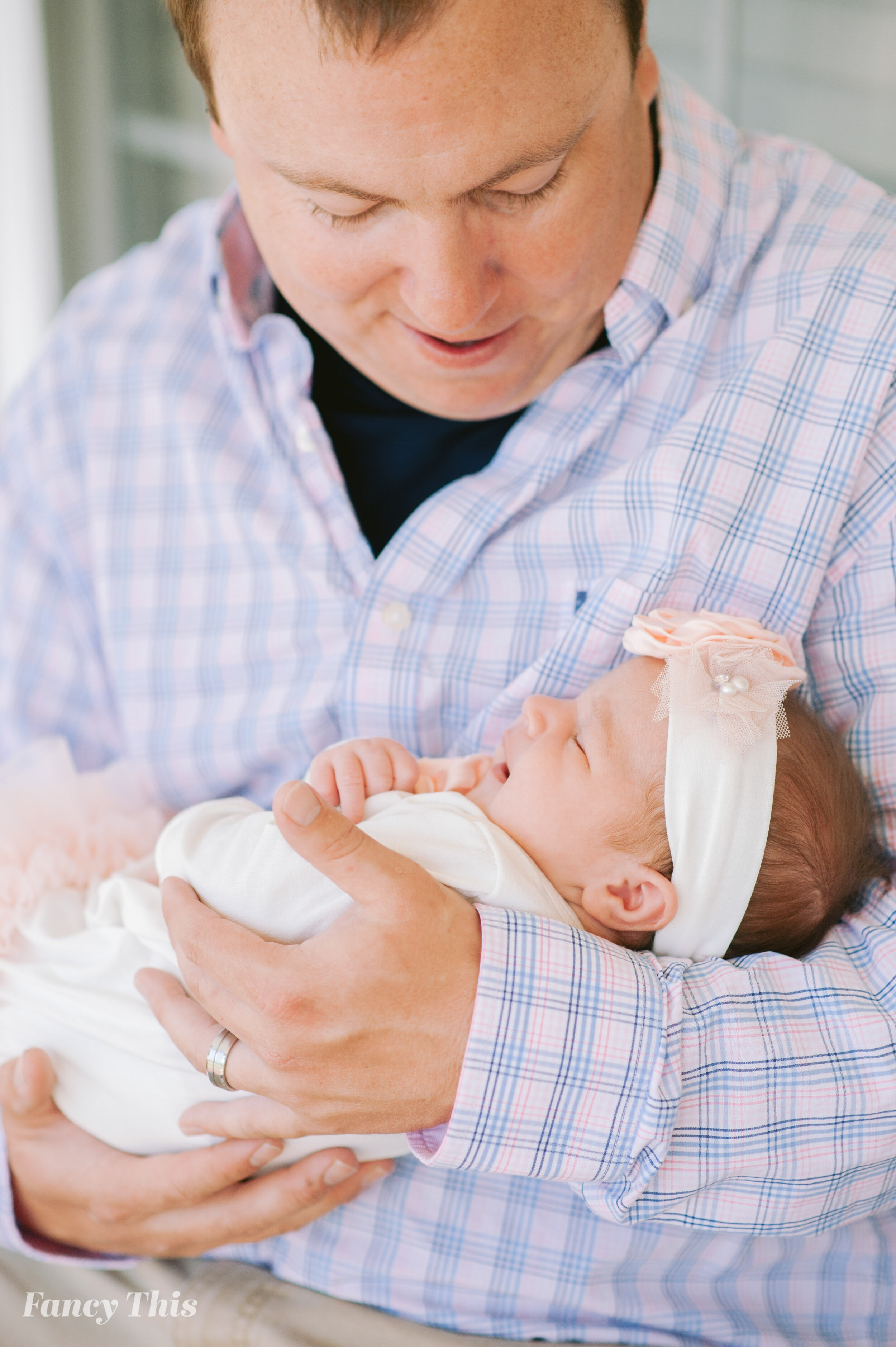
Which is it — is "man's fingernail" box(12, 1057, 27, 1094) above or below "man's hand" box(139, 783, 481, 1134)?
below

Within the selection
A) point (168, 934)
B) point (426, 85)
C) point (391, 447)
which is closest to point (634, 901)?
point (168, 934)

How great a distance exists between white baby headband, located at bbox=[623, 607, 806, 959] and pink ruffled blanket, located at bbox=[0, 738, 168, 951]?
759 mm

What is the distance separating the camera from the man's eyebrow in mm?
1042

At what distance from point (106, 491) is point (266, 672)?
390 millimetres

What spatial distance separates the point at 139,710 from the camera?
1.60m

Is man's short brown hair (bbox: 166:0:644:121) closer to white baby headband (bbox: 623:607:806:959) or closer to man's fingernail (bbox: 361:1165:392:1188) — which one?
white baby headband (bbox: 623:607:806:959)

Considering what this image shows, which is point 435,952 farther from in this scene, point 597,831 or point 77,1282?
point 77,1282

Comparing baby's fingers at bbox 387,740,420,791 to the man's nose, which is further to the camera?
baby's fingers at bbox 387,740,420,791

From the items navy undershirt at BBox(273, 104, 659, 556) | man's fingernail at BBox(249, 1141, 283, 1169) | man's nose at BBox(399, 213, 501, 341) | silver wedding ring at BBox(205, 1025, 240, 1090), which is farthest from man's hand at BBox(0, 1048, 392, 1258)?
man's nose at BBox(399, 213, 501, 341)

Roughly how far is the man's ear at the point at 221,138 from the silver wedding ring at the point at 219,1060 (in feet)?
3.33

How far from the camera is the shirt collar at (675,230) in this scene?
133 centimetres

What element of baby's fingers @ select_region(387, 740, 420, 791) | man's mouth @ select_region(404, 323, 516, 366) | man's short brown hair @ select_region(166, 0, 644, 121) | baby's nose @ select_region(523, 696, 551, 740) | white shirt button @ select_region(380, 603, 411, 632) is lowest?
baby's fingers @ select_region(387, 740, 420, 791)

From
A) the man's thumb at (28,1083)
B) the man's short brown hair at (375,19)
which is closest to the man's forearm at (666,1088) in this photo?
the man's thumb at (28,1083)

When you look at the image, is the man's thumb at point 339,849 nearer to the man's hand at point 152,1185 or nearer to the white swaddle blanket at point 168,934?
the white swaddle blanket at point 168,934
